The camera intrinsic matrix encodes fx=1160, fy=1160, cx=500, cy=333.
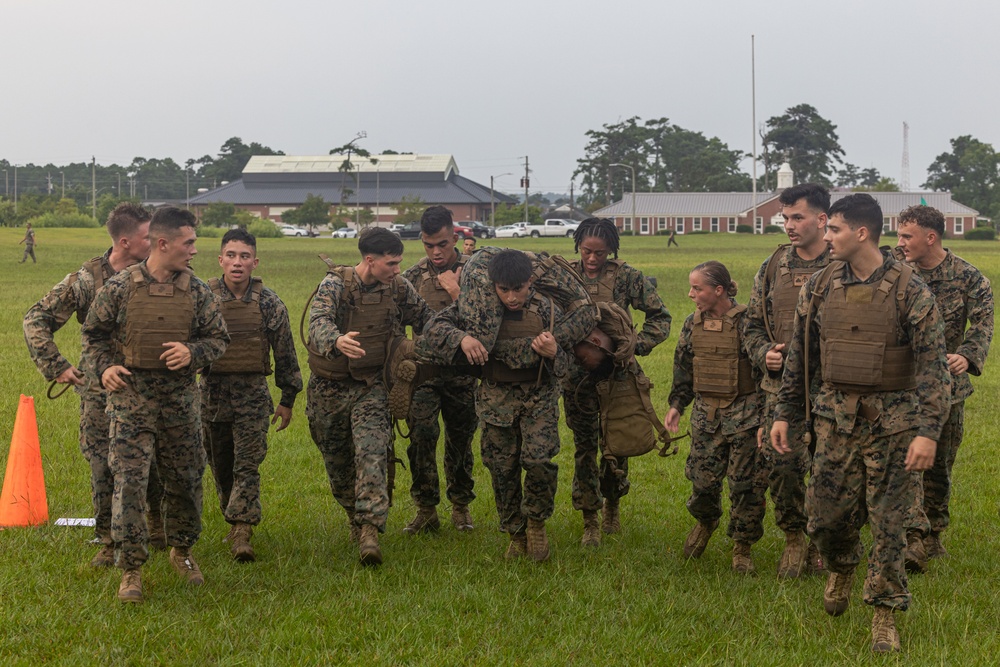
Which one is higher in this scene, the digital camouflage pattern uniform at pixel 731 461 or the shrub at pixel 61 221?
the shrub at pixel 61 221

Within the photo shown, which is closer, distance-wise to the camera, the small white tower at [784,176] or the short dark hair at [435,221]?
the short dark hair at [435,221]

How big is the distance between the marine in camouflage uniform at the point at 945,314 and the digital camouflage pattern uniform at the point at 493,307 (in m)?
2.06

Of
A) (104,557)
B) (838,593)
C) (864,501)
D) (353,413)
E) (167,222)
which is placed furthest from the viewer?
(353,413)

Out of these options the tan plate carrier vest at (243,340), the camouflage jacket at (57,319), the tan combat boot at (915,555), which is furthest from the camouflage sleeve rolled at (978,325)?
the camouflage jacket at (57,319)

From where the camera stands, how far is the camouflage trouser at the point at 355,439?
23.8 feet

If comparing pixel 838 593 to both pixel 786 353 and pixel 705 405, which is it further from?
pixel 705 405

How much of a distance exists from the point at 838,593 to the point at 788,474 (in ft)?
3.38

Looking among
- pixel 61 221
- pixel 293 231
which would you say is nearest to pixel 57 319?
pixel 61 221

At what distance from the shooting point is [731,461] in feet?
24.0

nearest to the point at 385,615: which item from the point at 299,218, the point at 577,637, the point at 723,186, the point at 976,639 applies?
the point at 577,637

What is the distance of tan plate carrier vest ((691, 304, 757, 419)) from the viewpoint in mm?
7320

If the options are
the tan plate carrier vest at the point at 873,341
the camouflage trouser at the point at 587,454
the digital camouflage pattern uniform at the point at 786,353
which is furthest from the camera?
the camouflage trouser at the point at 587,454

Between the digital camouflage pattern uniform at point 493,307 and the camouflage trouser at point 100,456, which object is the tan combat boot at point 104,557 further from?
the digital camouflage pattern uniform at point 493,307

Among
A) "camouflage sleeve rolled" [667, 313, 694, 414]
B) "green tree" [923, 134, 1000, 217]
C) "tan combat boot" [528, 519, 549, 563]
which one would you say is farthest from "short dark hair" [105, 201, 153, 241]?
"green tree" [923, 134, 1000, 217]
